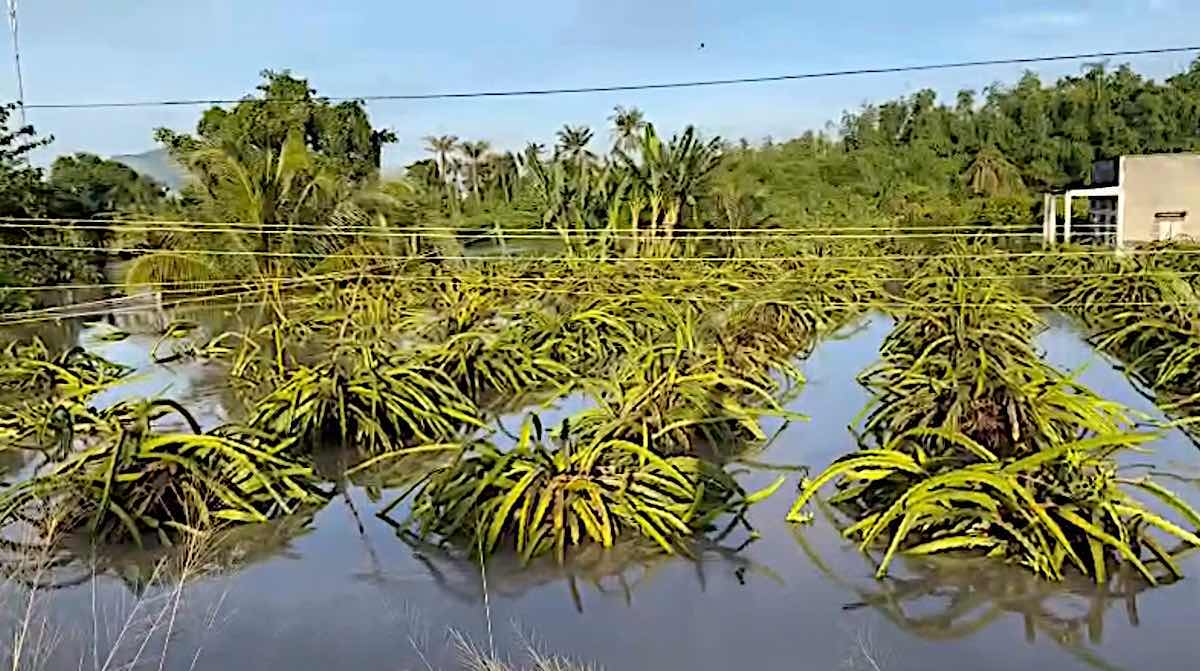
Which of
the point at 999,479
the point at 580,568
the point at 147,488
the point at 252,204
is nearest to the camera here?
the point at 999,479

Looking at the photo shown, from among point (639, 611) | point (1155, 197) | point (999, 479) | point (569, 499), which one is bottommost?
point (639, 611)

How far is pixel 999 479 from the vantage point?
10.8 feet

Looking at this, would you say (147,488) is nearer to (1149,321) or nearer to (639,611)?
(639,611)

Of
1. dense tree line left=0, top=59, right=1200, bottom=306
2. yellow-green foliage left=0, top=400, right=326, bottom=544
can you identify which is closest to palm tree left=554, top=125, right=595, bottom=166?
dense tree line left=0, top=59, right=1200, bottom=306

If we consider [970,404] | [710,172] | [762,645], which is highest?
[710,172]

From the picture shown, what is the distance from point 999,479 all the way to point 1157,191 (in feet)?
47.0

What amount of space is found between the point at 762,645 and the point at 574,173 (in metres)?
10.9

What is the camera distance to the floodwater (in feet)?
9.48

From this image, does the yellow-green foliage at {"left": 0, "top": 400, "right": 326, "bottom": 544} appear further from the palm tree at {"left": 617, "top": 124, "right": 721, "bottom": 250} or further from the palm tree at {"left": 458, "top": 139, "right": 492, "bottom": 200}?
the palm tree at {"left": 458, "top": 139, "right": 492, "bottom": 200}

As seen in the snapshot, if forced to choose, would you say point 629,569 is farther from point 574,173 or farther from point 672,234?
point 574,173

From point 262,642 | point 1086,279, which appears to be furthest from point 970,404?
point 1086,279

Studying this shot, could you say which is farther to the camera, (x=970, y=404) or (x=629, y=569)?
(x=970, y=404)

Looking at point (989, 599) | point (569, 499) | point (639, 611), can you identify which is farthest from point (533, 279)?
point (989, 599)

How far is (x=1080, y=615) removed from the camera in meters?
3.05
